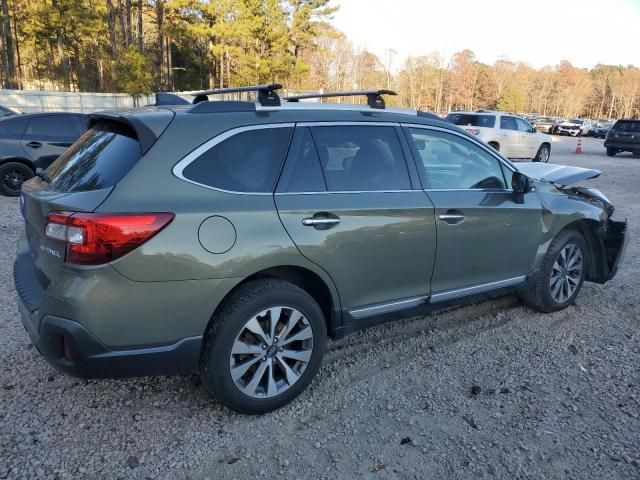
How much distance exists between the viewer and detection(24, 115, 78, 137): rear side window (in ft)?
30.0

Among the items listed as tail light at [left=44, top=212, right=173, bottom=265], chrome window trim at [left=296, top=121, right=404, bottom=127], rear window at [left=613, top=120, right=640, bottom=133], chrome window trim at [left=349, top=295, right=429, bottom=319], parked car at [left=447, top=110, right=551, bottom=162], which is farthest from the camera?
rear window at [left=613, top=120, right=640, bottom=133]

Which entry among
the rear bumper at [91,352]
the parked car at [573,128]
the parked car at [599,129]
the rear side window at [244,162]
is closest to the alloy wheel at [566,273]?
the rear side window at [244,162]

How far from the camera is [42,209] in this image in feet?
8.82

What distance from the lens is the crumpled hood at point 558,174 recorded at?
4.68 m

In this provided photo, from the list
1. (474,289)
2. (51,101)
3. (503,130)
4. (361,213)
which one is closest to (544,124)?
(503,130)

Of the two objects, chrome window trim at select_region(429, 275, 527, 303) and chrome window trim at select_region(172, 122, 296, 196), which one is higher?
chrome window trim at select_region(172, 122, 296, 196)

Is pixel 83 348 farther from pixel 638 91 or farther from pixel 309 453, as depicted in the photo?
pixel 638 91

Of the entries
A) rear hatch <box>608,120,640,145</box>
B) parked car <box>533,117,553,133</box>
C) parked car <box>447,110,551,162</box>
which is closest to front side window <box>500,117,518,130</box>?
parked car <box>447,110,551,162</box>

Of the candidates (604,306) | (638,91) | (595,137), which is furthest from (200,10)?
(638,91)

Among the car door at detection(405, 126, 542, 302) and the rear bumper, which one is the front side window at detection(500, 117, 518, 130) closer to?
the car door at detection(405, 126, 542, 302)

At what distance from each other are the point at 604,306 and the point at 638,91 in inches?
3859

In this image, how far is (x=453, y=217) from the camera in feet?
11.7

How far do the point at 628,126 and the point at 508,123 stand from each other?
8.60 m

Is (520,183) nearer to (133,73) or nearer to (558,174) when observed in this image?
(558,174)
